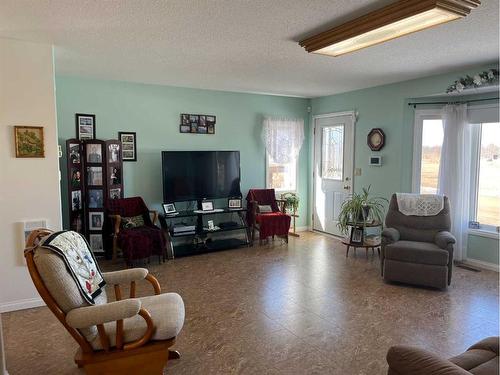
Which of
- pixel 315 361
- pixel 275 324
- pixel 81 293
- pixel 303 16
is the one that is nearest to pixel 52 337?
pixel 81 293

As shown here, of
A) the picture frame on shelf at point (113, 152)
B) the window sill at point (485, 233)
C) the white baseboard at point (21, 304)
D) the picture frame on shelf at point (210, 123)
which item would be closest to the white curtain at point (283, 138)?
the picture frame on shelf at point (210, 123)

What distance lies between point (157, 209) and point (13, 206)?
7.43 feet

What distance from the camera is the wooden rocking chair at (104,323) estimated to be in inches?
76.3

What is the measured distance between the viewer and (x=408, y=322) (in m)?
3.13

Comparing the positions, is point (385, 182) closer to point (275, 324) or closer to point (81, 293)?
point (275, 324)

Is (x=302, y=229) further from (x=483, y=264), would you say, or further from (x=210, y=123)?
(x=483, y=264)

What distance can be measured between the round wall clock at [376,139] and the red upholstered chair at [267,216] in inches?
65.0

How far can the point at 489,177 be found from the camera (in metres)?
4.58

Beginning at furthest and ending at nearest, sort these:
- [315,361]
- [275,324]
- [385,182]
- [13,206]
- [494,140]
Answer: [385,182] → [494,140] → [13,206] → [275,324] → [315,361]

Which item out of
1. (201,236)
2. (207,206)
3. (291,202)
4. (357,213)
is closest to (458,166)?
(357,213)

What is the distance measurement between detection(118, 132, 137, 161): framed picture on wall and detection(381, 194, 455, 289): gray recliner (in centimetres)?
349

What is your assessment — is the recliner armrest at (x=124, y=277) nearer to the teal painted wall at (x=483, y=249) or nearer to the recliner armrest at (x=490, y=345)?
the recliner armrest at (x=490, y=345)

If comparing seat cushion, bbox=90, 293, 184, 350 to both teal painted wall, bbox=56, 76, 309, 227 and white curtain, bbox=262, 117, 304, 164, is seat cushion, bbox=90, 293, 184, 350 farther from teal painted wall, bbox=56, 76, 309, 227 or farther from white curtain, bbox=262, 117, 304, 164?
white curtain, bbox=262, 117, 304, 164

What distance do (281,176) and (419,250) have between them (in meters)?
3.08
